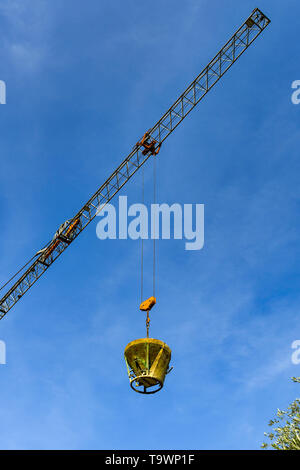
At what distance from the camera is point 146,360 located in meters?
22.0

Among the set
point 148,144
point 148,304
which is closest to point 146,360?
point 148,304

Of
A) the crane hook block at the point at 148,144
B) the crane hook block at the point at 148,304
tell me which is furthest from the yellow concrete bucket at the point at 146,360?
the crane hook block at the point at 148,144

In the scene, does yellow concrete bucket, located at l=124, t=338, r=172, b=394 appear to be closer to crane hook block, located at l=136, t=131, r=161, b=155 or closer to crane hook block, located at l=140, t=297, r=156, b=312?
crane hook block, located at l=140, t=297, r=156, b=312

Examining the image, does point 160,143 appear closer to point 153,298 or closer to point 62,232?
point 62,232

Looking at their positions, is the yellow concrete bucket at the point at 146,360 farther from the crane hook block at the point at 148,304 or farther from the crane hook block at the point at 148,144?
the crane hook block at the point at 148,144

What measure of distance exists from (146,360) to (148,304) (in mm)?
7169

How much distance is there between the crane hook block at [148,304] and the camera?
28859 millimetres

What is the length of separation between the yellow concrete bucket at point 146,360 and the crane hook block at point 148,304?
252 inches

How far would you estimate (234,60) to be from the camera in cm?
4862

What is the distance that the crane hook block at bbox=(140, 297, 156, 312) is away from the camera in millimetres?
28859

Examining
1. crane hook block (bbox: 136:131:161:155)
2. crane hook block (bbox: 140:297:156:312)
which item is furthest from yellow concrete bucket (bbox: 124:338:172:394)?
crane hook block (bbox: 136:131:161:155)

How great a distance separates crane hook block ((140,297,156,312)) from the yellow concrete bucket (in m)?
6.41
